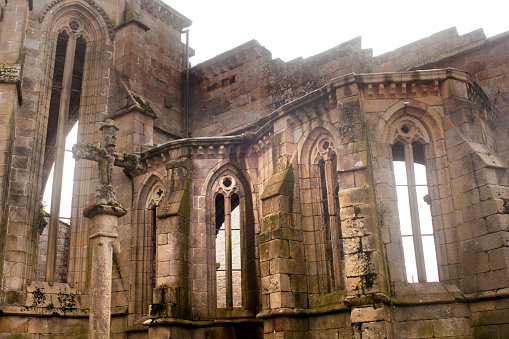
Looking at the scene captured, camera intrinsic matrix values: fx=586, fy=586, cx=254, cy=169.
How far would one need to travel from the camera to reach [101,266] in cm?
1102

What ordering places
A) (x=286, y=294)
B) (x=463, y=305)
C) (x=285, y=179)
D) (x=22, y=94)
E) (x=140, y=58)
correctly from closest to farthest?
1. (x=463, y=305)
2. (x=286, y=294)
3. (x=285, y=179)
4. (x=22, y=94)
5. (x=140, y=58)

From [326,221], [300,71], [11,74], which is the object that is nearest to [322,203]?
[326,221]

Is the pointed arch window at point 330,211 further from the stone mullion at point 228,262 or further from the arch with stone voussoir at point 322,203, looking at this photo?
the stone mullion at point 228,262

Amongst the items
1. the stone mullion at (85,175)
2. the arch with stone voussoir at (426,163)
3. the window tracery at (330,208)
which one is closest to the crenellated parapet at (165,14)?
the stone mullion at (85,175)

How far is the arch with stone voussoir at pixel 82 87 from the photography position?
15812 mm

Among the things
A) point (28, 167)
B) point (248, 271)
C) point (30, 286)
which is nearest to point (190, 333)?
point (248, 271)

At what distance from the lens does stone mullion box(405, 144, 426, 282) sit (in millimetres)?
11820

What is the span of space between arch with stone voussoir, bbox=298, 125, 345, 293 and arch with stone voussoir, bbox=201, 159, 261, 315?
2153 mm

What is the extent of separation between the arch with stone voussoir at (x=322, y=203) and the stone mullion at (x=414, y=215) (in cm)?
153

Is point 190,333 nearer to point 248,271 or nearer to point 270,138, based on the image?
point 248,271

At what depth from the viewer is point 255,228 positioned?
48.0 feet

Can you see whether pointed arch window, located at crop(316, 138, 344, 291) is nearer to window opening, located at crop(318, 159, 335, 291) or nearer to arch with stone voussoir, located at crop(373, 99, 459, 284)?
window opening, located at crop(318, 159, 335, 291)

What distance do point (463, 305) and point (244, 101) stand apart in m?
9.92

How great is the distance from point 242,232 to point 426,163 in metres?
4.92
